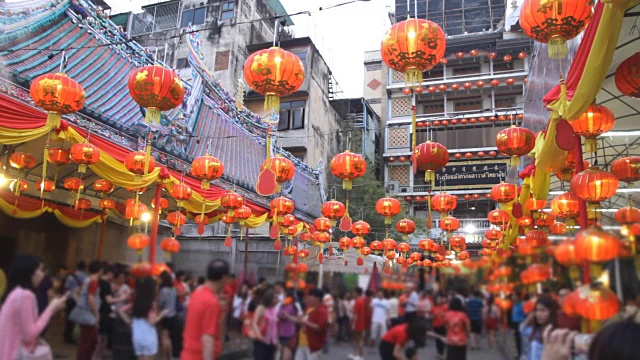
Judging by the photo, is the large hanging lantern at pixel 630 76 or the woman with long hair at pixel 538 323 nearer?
the woman with long hair at pixel 538 323

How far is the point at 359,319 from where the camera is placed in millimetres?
3748

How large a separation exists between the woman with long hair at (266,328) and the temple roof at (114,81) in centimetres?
403

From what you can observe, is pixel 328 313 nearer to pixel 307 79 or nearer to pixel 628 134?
pixel 628 134

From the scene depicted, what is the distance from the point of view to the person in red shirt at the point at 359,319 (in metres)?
3.72

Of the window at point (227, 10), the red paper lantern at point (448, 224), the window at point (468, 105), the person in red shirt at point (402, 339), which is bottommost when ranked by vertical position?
the person in red shirt at point (402, 339)

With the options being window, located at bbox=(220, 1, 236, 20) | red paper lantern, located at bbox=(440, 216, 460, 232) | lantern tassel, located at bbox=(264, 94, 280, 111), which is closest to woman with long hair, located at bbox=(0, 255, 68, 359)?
lantern tassel, located at bbox=(264, 94, 280, 111)


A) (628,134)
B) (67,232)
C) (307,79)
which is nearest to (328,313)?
(628,134)

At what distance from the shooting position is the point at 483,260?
133 inches

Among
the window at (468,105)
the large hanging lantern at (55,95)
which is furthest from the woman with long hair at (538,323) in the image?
the window at (468,105)

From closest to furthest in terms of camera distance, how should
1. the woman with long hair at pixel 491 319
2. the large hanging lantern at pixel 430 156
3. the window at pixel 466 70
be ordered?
the woman with long hair at pixel 491 319 < the large hanging lantern at pixel 430 156 < the window at pixel 466 70

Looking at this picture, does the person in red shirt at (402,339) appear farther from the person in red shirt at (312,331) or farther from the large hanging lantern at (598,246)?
the large hanging lantern at (598,246)

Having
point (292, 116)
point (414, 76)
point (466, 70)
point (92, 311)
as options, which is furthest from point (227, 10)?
point (92, 311)

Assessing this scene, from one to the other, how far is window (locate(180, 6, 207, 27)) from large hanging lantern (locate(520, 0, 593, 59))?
21.9 m

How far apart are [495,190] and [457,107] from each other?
71.2ft
